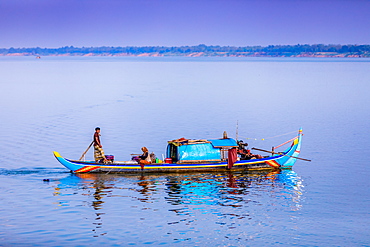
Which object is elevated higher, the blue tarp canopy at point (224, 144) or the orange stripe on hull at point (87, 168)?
the blue tarp canopy at point (224, 144)

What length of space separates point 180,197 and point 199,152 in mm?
5653

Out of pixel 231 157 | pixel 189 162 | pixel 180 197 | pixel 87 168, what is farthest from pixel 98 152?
pixel 231 157

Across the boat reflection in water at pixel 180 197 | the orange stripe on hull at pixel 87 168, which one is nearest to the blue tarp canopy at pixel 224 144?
the boat reflection in water at pixel 180 197

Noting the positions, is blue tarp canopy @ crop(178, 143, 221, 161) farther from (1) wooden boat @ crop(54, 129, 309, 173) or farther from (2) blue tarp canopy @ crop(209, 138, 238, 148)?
(2) blue tarp canopy @ crop(209, 138, 238, 148)

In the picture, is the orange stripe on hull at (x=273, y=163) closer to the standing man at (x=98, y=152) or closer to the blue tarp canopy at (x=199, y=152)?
the blue tarp canopy at (x=199, y=152)

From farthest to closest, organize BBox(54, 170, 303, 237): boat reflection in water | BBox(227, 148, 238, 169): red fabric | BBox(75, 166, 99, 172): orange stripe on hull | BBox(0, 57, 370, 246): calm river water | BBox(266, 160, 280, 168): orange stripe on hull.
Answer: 1. BBox(266, 160, 280, 168): orange stripe on hull
2. BBox(227, 148, 238, 169): red fabric
3. BBox(75, 166, 99, 172): orange stripe on hull
4. BBox(54, 170, 303, 237): boat reflection in water
5. BBox(0, 57, 370, 246): calm river water

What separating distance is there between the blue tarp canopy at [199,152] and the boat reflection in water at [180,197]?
3.49 ft

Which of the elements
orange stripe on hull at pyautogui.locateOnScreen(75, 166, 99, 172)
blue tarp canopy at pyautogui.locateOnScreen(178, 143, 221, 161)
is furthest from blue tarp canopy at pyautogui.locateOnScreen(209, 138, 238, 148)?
orange stripe on hull at pyautogui.locateOnScreen(75, 166, 99, 172)

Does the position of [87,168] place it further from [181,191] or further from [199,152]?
[199,152]

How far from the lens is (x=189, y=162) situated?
3588 cm

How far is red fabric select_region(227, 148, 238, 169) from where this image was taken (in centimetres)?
3578

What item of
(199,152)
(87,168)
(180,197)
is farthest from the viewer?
(199,152)

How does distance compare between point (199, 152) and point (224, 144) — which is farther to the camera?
point (224, 144)

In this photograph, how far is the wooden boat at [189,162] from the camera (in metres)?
35.2
